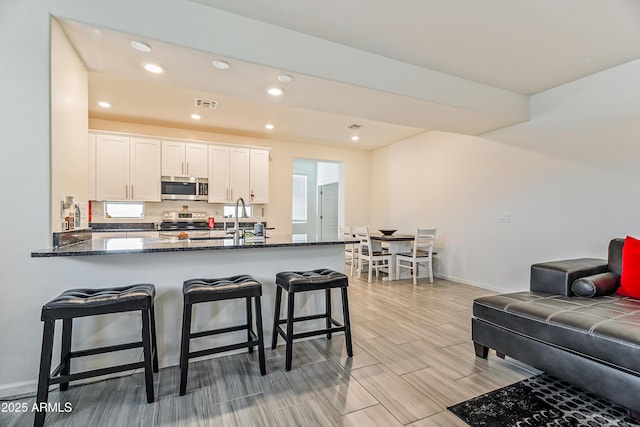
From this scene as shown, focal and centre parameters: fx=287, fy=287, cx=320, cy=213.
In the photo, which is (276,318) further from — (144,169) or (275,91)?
(144,169)

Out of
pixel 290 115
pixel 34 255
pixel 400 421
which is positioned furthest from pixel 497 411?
pixel 290 115

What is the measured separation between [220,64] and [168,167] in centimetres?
312

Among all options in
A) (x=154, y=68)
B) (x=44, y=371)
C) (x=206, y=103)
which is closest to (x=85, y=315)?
(x=44, y=371)

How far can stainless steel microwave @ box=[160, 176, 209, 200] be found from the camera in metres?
4.96

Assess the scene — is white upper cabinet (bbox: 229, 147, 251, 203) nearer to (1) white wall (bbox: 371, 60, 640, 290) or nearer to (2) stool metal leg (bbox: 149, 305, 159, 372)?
(1) white wall (bbox: 371, 60, 640, 290)

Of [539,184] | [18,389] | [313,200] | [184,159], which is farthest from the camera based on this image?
[313,200]

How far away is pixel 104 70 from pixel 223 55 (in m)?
1.15

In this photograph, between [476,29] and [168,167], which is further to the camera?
[168,167]

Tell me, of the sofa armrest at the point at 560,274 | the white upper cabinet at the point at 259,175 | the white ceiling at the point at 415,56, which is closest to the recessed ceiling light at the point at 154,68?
the white ceiling at the point at 415,56

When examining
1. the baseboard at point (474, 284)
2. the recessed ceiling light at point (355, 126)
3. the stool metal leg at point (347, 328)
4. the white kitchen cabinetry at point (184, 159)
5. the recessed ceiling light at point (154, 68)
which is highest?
the recessed ceiling light at point (355, 126)

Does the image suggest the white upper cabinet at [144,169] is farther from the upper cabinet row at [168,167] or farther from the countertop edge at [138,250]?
the countertop edge at [138,250]

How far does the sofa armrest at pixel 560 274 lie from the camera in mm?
2337

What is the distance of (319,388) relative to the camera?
189cm

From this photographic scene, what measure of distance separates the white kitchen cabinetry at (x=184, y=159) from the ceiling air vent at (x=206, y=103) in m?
1.12
